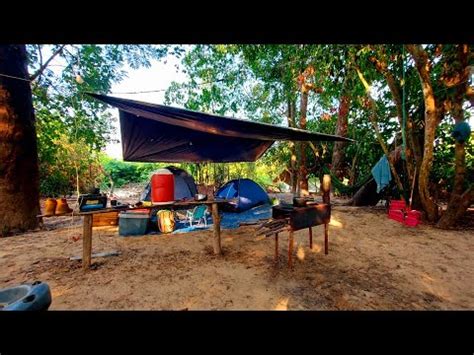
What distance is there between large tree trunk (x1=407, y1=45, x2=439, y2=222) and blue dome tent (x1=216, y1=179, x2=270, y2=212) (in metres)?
3.43

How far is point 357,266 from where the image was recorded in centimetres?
264

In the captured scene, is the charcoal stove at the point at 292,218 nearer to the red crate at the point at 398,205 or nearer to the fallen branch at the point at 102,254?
the fallen branch at the point at 102,254

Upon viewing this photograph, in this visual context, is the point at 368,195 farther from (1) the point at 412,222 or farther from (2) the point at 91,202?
(2) the point at 91,202

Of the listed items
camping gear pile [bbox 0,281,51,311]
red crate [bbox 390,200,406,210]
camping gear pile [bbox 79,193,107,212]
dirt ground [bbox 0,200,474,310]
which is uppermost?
camping gear pile [bbox 79,193,107,212]

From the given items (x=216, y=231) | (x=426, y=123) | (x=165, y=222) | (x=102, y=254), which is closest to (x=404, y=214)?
(x=426, y=123)

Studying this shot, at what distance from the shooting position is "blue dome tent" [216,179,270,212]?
5653 mm

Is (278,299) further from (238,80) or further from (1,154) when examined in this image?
(238,80)

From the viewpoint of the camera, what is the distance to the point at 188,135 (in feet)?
12.0

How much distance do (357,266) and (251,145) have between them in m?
2.74

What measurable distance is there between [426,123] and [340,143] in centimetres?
388

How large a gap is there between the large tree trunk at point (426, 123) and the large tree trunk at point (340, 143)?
336 cm

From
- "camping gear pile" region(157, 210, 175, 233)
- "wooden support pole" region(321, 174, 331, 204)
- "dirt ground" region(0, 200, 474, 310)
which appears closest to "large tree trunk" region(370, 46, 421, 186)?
"dirt ground" region(0, 200, 474, 310)

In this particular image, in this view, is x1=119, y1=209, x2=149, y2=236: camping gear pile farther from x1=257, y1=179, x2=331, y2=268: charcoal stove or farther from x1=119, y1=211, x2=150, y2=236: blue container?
x1=257, y1=179, x2=331, y2=268: charcoal stove
